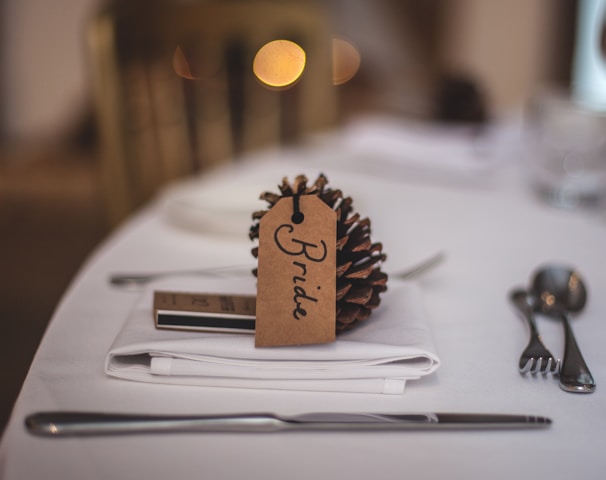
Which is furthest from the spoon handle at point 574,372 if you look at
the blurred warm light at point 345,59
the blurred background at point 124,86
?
the blurred warm light at point 345,59

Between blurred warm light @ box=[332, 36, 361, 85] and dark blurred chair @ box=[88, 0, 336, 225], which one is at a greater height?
blurred warm light @ box=[332, 36, 361, 85]

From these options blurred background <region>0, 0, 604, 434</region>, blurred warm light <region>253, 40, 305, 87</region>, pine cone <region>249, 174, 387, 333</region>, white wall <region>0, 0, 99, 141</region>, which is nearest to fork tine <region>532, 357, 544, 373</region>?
pine cone <region>249, 174, 387, 333</region>

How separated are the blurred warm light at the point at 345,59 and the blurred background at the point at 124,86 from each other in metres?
0.02

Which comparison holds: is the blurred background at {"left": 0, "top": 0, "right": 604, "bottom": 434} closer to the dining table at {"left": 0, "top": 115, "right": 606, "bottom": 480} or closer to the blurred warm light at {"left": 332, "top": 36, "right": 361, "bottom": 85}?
the blurred warm light at {"left": 332, "top": 36, "right": 361, "bottom": 85}

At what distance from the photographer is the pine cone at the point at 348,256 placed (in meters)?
0.54

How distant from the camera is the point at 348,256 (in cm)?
55

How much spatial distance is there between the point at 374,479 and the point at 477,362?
18cm

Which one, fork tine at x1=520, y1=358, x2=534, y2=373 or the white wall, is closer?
fork tine at x1=520, y1=358, x2=534, y2=373

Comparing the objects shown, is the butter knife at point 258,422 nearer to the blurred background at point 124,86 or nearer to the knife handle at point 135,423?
the knife handle at point 135,423

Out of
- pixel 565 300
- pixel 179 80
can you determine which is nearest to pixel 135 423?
pixel 565 300

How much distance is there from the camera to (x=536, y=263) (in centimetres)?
81

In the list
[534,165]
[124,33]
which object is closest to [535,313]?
[534,165]

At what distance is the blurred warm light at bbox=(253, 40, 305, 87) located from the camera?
1.12m

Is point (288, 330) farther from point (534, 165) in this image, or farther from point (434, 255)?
point (534, 165)
